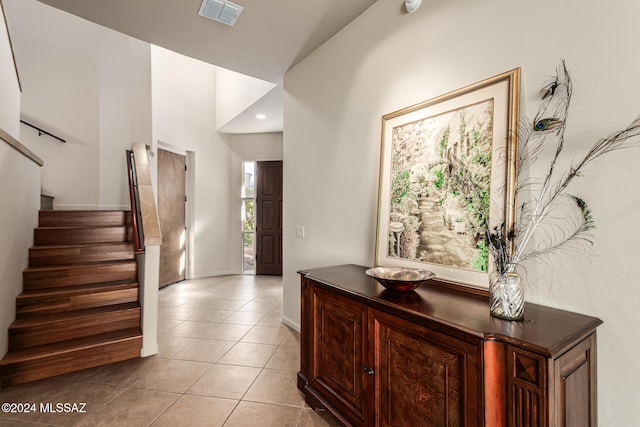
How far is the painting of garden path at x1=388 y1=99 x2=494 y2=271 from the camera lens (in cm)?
151

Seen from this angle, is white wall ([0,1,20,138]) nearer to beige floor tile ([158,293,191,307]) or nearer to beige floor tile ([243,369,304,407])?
beige floor tile ([158,293,191,307])

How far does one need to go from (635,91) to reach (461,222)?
83cm

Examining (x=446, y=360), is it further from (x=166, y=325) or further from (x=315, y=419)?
(x=166, y=325)

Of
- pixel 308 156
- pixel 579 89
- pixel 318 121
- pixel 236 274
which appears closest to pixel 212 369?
pixel 308 156

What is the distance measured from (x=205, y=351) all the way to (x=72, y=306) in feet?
4.16

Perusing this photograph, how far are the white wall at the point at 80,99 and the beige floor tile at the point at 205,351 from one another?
3087 millimetres

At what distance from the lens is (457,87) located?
5.48 ft

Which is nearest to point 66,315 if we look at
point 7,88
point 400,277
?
point 7,88

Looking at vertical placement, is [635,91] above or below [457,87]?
below

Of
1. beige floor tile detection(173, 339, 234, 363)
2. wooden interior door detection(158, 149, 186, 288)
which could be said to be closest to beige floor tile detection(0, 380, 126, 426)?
beige floor tile detection(173, 339, 234, 363)

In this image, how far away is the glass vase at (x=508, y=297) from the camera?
3.81 feet

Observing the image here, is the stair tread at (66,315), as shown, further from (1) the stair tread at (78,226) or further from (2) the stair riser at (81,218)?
(2) the stair riser at (81,218)

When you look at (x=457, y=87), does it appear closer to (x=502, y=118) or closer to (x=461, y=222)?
(x=502, y=118)

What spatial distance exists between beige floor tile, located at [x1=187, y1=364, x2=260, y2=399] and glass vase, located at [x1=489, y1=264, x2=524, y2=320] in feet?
5.98
